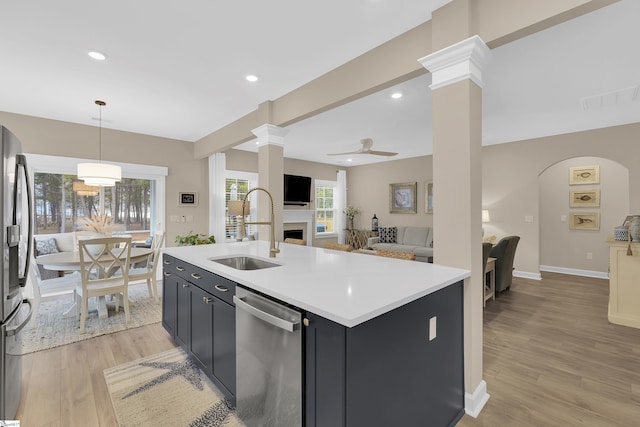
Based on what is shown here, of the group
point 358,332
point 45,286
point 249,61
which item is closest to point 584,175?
point 249,61

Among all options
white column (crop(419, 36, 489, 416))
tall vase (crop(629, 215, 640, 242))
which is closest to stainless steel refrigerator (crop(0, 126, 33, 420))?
white column (crop(419, 36, 489, 416))

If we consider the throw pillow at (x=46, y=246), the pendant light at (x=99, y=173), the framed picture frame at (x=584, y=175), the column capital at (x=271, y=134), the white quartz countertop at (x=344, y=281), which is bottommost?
the throw pillow at (x=46, y=246)

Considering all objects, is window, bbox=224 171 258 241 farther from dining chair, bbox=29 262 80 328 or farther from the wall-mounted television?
dining chair, bbox=29 262 80 328

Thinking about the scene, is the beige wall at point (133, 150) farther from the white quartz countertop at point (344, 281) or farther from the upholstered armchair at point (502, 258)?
the upholstered armchair at point (502, 258)

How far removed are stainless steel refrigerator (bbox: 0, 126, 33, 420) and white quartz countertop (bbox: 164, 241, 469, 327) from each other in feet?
3.24

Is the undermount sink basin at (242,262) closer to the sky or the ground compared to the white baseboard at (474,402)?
closer to the sky

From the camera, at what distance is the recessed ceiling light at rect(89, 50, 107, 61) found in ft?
8.66

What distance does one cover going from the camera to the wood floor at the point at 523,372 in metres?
1.86

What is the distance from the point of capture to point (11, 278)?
173cm

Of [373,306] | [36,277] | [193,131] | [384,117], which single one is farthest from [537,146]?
[36,277]

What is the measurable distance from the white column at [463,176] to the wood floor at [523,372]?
1.07ft

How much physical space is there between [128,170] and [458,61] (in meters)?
5.41

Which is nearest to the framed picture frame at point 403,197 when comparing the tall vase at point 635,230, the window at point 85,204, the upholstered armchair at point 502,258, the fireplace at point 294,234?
the fireplace at point 294,234

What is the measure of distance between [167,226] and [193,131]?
1908 millimetres
